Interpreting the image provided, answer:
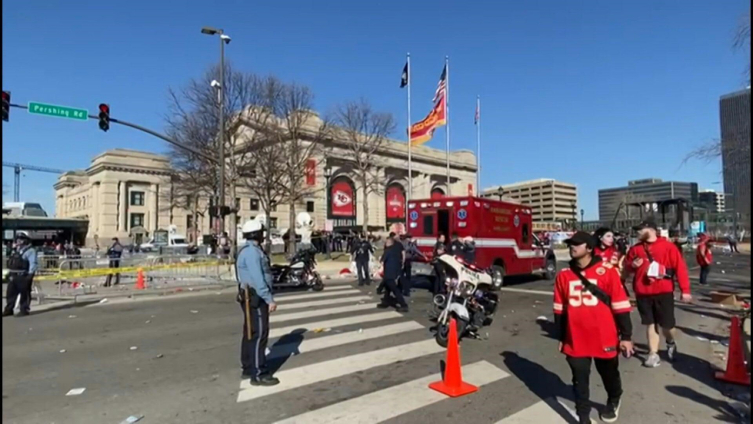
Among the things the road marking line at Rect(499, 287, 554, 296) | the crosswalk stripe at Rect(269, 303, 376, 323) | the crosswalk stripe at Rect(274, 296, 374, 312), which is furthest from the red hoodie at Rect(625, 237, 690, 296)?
the road marking line at Rect(499, 287, 554, 296)

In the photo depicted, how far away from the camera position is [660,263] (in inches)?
243

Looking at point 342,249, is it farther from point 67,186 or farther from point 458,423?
point 67,186

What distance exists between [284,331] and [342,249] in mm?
37380

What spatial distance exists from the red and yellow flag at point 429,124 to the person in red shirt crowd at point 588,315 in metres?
28.1

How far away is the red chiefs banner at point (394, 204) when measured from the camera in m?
70.0

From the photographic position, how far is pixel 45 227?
214 feet

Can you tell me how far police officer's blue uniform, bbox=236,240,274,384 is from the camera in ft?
18.0

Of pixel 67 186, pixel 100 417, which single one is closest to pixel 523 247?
pixel 100 417

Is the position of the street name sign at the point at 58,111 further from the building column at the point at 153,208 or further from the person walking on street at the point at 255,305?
the building column at the point at 153,208

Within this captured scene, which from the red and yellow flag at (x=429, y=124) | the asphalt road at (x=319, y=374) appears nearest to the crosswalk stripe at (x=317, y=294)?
the asphalt road at (x=319, y=374)

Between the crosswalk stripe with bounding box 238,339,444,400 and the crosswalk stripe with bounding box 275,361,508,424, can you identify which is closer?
the crosswalk stripe with bounding box 275,361,508,424

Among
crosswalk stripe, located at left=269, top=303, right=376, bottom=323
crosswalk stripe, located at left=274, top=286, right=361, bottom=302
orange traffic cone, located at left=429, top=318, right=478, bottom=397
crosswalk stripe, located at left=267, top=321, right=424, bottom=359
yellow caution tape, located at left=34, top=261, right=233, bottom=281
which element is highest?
yellow caution tape, located at left=34, top=261, right=233, bottom=281

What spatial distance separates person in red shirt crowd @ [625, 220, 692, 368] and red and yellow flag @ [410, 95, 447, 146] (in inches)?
1015

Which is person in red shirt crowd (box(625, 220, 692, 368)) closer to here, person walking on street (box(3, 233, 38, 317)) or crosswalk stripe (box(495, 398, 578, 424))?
crosswalk stripe (box(495, 398, 578, 424))
